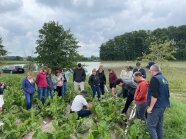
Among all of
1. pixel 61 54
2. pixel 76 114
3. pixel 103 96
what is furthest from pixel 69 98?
pixel 61 54

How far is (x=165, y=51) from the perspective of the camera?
969 inches

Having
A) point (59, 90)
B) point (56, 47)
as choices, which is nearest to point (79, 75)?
point (59, 90)

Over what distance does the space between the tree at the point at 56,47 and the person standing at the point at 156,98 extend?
17296 millimetres

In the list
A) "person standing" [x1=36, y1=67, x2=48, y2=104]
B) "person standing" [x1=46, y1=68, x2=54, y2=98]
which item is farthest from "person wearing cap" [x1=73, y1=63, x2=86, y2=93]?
"person standing" [x1=36, y1=67, x2=48, y2=104]

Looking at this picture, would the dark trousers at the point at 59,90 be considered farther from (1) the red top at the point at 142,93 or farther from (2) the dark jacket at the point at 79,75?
(1) the red top at the point at 142,93

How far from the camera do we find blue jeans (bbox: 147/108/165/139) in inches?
311

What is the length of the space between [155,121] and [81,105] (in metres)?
3.62

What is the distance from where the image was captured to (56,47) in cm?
2564

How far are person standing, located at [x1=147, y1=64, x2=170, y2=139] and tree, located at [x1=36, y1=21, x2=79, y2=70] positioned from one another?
56.7ft

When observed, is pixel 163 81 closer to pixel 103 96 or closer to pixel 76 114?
pixel 76 114

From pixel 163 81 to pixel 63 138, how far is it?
2.73 meters

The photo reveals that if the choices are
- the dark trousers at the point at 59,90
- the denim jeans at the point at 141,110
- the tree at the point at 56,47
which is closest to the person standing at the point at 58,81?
the dark trousers at the point at 59,90

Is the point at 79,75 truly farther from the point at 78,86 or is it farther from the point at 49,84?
the point at 49,84

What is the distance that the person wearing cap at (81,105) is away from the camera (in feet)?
36.2
